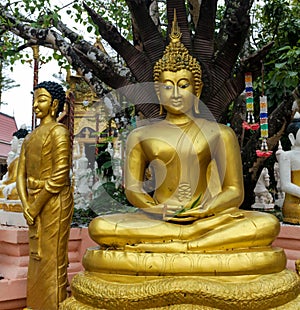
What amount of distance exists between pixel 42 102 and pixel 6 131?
43.9 ft

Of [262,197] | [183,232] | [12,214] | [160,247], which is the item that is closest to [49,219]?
[160,247]

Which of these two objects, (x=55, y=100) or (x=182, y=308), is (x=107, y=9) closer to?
(x=55, y=100)

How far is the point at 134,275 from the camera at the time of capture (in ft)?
7.70

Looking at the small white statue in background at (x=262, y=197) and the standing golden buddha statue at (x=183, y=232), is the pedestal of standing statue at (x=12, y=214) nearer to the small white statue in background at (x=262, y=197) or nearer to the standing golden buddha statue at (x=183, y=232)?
the standing golden buddha statue at (x=183, y=232)

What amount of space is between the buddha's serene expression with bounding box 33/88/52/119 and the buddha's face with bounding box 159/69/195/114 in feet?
2.73

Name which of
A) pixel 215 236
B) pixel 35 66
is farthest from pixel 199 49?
pixel 35 66

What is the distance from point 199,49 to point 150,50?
0.51 m

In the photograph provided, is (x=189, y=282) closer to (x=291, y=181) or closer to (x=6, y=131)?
(x=291, y=181)

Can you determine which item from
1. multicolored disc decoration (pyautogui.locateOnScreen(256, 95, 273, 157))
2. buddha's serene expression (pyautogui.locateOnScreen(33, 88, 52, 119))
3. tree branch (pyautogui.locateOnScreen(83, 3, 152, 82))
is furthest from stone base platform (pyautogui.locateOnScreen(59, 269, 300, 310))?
tree branch (pyautogui.locateOnScreen(83, 3, 152, 82))

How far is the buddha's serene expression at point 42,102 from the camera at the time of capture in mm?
2840

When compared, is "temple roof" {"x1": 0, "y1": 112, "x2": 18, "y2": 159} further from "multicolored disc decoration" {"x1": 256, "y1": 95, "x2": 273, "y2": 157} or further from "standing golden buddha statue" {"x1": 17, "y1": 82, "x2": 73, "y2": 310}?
"standing golden buddha statue" {"x1": 17, "y1": 82, "x2": 73, "y2": 310}

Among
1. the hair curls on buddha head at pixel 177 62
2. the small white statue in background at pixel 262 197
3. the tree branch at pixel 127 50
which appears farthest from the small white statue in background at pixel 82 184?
the hair curls on buddha head at pixel 177 62

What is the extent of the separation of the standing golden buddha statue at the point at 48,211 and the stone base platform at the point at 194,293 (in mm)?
424

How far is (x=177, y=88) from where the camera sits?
3023 millimetres
